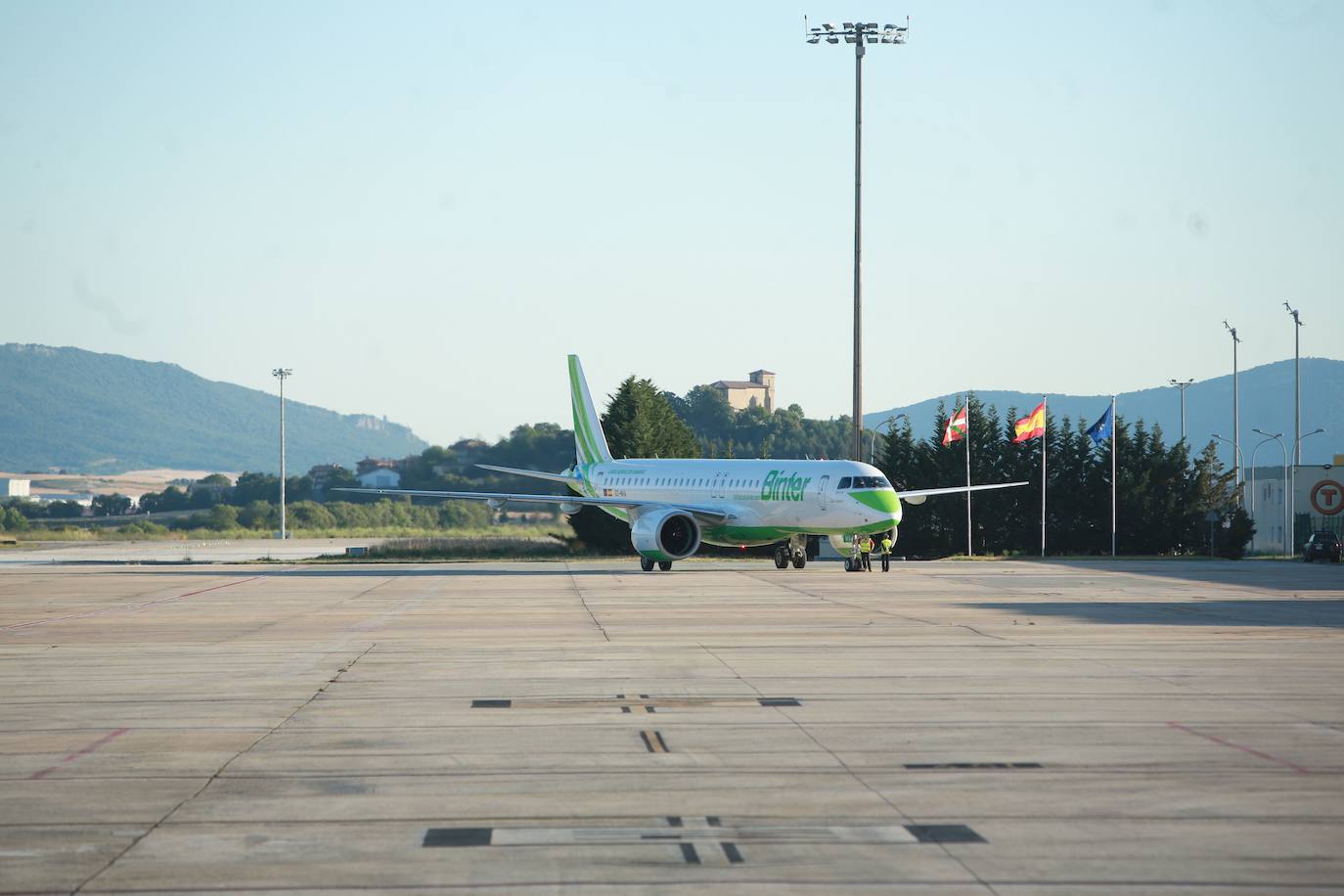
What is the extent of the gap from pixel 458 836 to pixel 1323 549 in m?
61.0

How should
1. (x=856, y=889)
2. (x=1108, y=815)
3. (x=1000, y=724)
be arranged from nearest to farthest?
(x=856, y=889) → (x=1108, y=815) → (x=1000, y=724)

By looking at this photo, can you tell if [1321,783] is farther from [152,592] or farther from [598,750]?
[152,592]

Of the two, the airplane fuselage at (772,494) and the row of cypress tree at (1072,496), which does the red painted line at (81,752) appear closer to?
the airplane fuselage at (772,494)

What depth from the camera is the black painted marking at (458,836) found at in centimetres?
1058

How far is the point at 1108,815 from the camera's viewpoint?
11422 millimetres

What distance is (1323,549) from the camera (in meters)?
64.9

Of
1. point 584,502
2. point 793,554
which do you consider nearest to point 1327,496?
→ point 793,554

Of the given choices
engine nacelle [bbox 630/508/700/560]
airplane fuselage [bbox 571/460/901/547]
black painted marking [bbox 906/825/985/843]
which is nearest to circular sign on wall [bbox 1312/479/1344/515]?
airplane fuselage [bbox 571/460/901/547]

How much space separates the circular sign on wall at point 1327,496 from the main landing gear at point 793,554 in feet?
103

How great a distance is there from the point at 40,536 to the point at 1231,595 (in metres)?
89.6

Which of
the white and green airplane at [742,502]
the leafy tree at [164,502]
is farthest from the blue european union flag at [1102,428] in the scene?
the leafy tree at [164,502]

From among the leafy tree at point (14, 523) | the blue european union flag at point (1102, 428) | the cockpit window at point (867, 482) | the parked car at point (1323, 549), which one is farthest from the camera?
the leafy tree at point (14, 523)

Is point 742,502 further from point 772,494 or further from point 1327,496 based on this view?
point 1327,496

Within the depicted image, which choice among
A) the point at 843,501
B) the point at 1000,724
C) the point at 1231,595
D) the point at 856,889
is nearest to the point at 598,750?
the point at 1000,724
